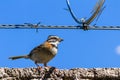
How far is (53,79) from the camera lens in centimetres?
385

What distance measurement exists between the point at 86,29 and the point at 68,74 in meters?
0.51

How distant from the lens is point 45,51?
17.1 ft

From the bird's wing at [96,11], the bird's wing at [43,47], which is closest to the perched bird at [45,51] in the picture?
the bird's wing at [43,47]

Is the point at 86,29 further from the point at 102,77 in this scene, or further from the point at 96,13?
the point at 102,77

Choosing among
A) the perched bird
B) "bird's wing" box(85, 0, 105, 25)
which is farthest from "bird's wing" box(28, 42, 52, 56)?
"bird's wing" box(85, 0, 105, 25)

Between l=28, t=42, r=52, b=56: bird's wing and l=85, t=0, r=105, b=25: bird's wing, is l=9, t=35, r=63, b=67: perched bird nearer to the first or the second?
l=28, t=42, r=52, b=56: bird's wing

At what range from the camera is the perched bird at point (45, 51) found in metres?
5.02

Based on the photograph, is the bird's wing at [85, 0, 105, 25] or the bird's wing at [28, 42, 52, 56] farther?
the bird's wing at [28, 42, 52, 56]

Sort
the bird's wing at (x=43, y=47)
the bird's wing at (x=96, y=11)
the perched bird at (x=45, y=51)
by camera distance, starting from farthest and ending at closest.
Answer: the bird's wing at (x=43, y=47), the perched bird at (x=45, y=51), the bird's wing at (x=96, y=11)

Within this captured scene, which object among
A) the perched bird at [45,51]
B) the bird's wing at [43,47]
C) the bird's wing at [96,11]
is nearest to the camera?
the bird's wing at [96,11]

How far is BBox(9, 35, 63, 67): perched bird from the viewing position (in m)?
5.02

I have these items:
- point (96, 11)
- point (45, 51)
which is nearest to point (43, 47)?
point (45, 51)

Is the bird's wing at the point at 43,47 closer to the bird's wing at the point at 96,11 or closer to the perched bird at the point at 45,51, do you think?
the perched bird at the point at 45,51

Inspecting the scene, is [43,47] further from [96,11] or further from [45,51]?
[96,11]
